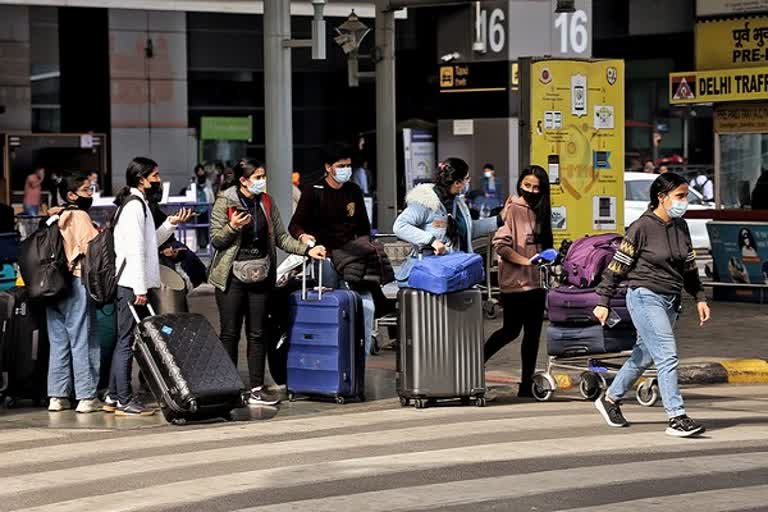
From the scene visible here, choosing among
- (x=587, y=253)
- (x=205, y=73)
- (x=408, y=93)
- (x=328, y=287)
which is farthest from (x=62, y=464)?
(x=408, y=93)

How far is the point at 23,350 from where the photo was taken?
12.8 meters

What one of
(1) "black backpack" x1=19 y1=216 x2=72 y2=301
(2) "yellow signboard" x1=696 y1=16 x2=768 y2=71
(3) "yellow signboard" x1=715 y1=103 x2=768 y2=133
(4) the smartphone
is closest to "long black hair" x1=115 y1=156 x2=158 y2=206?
(1) "black backpack" x1=19 y1=216 x2=72 y2=301

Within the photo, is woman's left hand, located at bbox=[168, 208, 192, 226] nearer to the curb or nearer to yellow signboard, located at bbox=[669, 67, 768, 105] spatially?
the curb

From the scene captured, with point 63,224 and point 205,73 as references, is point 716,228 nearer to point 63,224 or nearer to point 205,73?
point 63,224

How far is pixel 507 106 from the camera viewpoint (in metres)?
33.4

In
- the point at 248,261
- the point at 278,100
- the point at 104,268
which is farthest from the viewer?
the point at 278,100

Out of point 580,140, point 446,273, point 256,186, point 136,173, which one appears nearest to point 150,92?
point 580,140

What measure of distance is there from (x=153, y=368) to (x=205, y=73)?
29640mm

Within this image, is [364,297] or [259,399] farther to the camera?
[364,297]

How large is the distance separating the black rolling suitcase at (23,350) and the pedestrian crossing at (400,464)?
1.11 meters

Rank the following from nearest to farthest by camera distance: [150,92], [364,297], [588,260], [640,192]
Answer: [364,297], [588,260], [640,192], [150,92]

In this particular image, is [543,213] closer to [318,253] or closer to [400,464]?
[318,253]

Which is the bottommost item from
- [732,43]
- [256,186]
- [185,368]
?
[185,368]

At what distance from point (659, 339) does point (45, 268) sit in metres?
4.51
